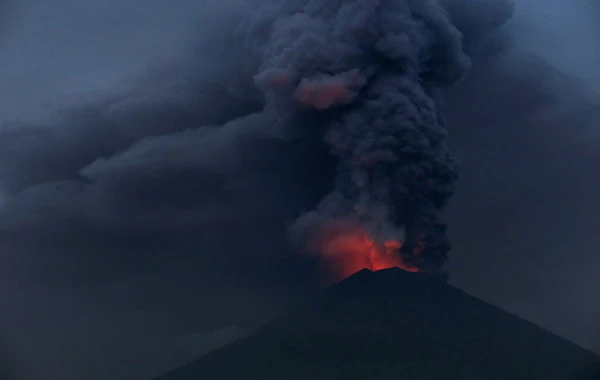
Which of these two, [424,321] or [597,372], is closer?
[597,372]

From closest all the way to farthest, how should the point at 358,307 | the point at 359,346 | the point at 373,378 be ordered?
the point at 373,378, the point at 359,346, the point at 358,307

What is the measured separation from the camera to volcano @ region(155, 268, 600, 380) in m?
27.2

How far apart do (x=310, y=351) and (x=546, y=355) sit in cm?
991

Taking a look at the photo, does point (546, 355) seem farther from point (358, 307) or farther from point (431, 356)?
point (358, 307)

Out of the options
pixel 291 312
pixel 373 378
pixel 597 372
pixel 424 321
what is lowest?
pixel 597 372

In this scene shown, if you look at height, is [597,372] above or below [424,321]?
below

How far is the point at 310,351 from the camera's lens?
93.9 ft

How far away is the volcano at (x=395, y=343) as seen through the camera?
27188mm

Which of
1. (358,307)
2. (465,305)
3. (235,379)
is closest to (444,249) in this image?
(465,305)

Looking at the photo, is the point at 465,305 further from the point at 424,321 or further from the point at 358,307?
the point at 358,307

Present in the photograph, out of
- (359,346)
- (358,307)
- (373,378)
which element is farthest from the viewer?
(358,307)

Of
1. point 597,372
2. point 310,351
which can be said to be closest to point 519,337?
point 597,372

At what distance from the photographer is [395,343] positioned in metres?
28.6

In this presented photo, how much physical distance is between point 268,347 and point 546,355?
462 inches
